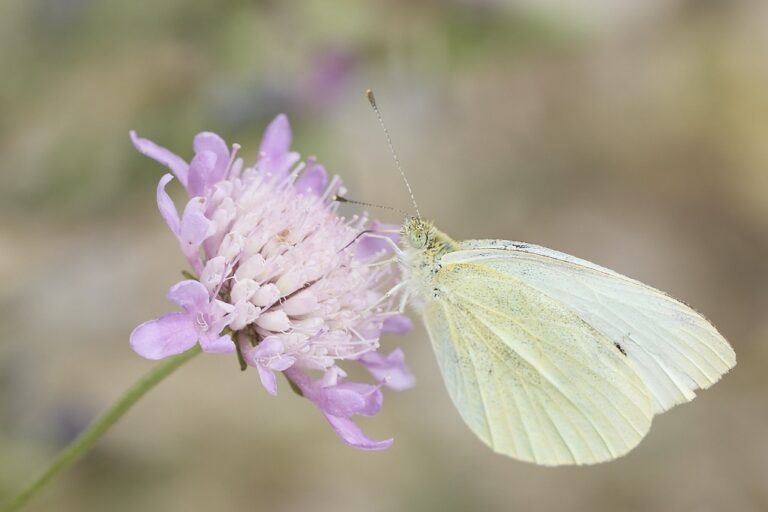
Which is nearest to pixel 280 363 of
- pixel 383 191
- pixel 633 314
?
pixel 633 314

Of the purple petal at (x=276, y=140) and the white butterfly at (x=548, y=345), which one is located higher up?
the purple petal at (x=276, y=140)

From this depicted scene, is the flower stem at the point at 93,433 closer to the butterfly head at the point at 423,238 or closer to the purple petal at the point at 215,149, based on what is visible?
the purple petal at the point at 215,149

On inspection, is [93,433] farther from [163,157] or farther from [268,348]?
[163,157]

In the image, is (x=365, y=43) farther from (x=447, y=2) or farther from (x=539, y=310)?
(x=539, y=310)

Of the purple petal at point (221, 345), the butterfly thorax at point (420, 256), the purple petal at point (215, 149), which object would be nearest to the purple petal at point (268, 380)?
the purple petal at point (221, 345)

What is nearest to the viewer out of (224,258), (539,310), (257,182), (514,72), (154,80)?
(224,258)

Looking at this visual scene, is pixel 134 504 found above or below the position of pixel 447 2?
below

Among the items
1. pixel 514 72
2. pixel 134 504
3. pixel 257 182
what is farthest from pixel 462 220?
pixel 257 182

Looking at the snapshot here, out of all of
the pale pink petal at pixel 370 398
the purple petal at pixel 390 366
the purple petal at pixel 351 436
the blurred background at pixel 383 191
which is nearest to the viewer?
the purple petal at pixel 351 436
